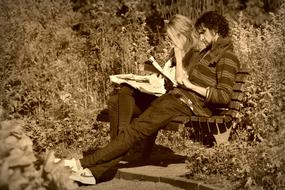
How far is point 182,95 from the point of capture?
600 centimetres

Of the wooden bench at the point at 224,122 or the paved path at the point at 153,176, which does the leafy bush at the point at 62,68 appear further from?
the wooden bench at the point at 224,122

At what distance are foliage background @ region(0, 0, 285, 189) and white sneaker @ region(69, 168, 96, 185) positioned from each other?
810mm

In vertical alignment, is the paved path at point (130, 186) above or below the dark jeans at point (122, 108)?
below

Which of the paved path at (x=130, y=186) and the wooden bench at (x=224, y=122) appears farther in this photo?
the wooden bench at (x=224, y=122)

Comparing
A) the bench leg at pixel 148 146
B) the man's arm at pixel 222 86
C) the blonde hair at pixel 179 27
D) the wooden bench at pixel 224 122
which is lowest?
the bench leg at pixel 148 146

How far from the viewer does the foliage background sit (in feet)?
19.6

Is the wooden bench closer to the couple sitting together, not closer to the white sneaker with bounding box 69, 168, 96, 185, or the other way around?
the couple sitting together

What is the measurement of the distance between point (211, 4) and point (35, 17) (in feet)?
13.5

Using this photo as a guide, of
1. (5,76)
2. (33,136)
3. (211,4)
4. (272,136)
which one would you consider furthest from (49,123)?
(211,4)

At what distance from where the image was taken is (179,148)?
7.37 meters

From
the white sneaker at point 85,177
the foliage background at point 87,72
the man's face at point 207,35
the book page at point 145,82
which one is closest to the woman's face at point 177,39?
the man's face at point 207,35

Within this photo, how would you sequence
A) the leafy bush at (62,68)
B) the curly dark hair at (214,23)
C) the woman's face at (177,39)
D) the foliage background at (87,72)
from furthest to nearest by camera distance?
the leafy bush at (62,68) < the woman's face at (177,39) < the curly dark hair at (214,23) < the foliage background at (87,72)

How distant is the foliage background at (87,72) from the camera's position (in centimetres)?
598

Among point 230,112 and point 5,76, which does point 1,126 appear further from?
point 5,76
